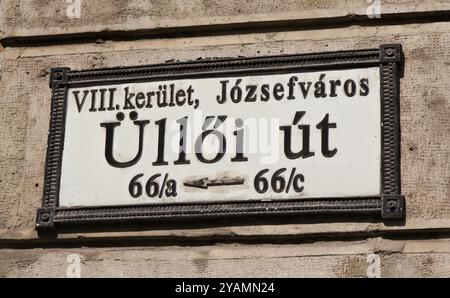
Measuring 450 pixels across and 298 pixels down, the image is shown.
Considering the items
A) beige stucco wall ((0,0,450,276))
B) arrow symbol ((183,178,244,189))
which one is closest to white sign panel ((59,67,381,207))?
arrow symbol ((183,178,244,189))

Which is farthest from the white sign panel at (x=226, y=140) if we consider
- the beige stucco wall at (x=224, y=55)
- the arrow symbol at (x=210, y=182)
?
the beige stucco wall at (x=224, y=55)

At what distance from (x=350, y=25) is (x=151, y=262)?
118cm

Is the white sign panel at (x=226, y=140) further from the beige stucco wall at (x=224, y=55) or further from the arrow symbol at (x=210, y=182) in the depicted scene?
the beige stucco wall at (x=224, y=55)

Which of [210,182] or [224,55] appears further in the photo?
[224,55]

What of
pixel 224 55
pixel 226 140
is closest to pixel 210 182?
pixel 226 140

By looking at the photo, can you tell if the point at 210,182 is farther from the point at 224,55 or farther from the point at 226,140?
the point at 224,55

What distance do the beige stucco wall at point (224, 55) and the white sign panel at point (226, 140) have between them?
123 mm

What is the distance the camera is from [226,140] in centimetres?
526

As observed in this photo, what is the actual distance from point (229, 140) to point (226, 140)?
0.01 m

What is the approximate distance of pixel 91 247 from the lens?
528 centimetres

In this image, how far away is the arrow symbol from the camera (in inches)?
204

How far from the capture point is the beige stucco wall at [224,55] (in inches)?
199
